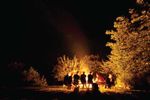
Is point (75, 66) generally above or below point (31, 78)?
above

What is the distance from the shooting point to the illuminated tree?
23.5 metres

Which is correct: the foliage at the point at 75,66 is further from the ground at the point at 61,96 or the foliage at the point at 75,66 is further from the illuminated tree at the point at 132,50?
the ground at the point at 61,96

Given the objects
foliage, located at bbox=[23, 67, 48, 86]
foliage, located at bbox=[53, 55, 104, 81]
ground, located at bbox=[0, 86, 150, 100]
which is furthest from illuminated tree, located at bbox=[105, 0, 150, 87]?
foliage, located at bbox=[23, 67, 48, 86]

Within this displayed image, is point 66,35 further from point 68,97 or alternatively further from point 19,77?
point 68,97

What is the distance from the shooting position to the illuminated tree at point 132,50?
77.3ft

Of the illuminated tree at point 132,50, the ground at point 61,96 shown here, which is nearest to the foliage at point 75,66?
the illuminated tree at point 132,50

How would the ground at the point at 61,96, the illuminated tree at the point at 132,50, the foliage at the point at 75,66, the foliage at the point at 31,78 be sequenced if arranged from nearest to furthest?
the ground at the point at 61,96, the illuminated tree at the point at 132,50, the foliage at the point at 31,78, the foliage at the point at 75,66

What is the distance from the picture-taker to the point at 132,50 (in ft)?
91.5

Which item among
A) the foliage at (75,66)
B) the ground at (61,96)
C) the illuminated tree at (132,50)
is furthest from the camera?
the foliage at (75,66)

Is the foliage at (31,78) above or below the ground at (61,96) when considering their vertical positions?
above

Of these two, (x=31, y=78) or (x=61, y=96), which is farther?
(x=31, y=78)

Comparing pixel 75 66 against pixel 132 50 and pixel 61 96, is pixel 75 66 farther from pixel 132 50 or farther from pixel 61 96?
pixel 61 96

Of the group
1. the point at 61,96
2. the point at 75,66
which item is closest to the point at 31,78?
the point at 75,66

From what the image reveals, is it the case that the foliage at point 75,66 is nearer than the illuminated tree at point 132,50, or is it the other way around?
the illuminated tree at point 132,50
